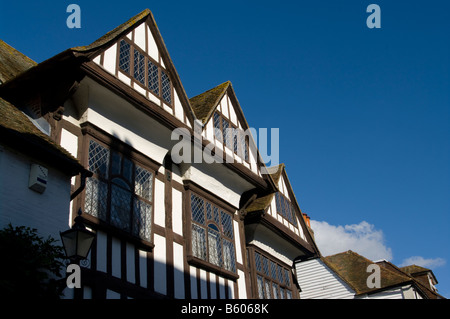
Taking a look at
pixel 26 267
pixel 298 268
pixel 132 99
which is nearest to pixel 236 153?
pixel 132 99

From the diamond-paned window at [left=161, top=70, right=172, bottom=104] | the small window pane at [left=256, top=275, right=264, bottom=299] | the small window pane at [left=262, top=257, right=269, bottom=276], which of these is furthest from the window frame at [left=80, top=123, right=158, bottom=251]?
the small window pane at [left=262, top=257, right=269, bottom=276]

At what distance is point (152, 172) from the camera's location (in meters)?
12.8

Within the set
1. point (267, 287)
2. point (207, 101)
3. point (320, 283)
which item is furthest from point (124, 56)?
point (320, 283)

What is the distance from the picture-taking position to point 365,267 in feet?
89.1

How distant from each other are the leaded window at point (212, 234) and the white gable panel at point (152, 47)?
3.40 m

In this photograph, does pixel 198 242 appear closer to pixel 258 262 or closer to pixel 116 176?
pixel 116 176

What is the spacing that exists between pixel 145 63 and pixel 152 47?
0.69 metres

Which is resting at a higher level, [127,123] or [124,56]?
[124,56]

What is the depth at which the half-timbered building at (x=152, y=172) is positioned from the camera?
10.9 m

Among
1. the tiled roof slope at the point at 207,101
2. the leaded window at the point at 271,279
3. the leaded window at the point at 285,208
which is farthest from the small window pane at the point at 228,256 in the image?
the leaded window at the point at 285,208

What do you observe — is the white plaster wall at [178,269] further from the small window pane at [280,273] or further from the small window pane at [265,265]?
the small window pane at [280,273]

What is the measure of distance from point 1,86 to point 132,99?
2534mm

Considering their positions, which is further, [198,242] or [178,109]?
[178,109]
